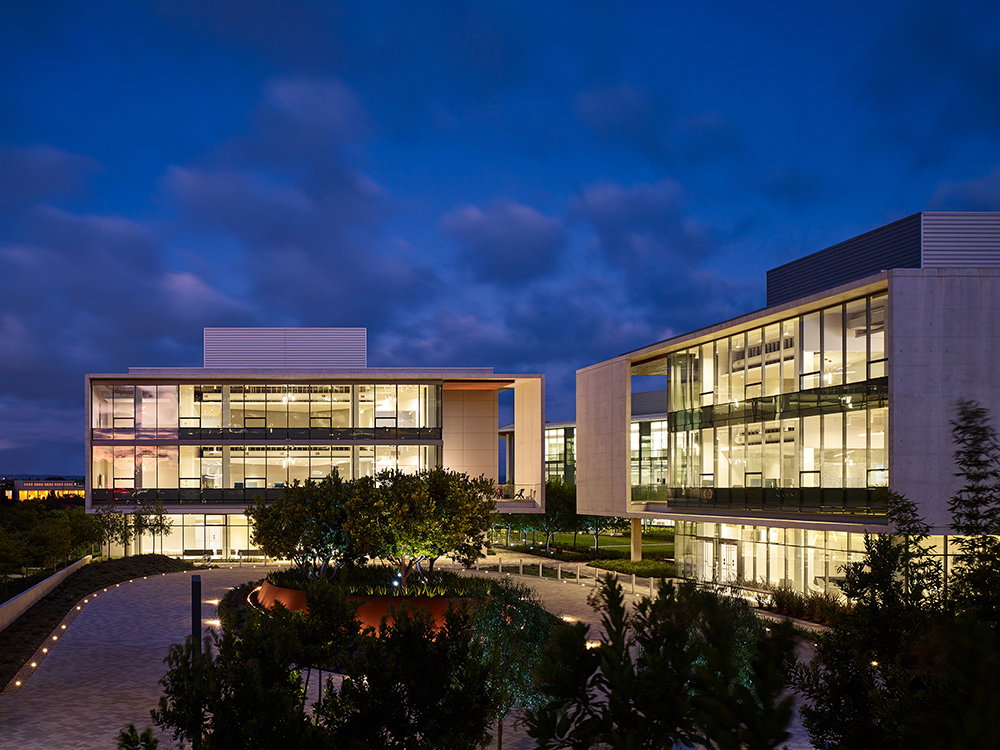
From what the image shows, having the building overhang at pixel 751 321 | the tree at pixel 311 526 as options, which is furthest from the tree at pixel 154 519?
the building overhang at pixel 751 321

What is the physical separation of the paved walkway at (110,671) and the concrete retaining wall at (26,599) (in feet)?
5.84

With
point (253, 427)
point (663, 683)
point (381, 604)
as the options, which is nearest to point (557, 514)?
Answer: point (253, 427)

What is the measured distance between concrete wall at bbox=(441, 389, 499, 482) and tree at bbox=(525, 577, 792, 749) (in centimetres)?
4738

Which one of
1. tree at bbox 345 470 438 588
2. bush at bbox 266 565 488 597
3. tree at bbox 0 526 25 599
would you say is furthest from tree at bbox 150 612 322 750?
tree at bbox 0 526 25 599

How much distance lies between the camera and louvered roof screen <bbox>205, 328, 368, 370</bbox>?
50.3m

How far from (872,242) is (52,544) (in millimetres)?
37933

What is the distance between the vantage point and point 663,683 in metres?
5.02

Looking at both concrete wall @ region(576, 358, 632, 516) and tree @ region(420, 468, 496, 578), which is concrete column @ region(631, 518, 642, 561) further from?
tree @ region(420, 468, 496, 578)

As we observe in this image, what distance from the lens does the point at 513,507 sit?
47.2m

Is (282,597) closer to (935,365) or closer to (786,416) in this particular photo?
(786,416)

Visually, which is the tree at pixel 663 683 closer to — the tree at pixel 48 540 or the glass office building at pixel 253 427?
the tree at pixel 48 540

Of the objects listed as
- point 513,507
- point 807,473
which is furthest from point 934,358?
point 513,507

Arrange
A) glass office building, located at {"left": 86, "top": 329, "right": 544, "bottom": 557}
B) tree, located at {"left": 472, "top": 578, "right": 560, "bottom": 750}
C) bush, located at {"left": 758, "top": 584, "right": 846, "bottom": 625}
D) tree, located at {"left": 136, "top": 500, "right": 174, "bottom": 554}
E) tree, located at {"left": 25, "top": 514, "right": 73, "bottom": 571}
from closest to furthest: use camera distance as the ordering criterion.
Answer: tree, located at {"left": 472, "top": 578, "right": 560, "bottom": 750} < bush, located at {"left": 758, "top": 584, "right": 846, "bottom": 625} < tree, located at {"left": 25, "top": 514, "right": 73, "bottom": 571} < tree, located at {"left": 136, "top": 500, "right": 174, "bottom": 554} < glass office building, located at {"left": 86, "top": 329, "right": 544, "bottom": 557}

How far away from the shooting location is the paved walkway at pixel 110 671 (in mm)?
14141
